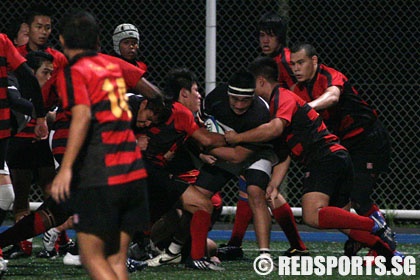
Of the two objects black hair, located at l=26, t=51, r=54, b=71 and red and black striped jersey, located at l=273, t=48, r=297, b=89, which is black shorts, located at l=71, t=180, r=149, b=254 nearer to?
black hair, located at l=26, t=51, r=54, b=71

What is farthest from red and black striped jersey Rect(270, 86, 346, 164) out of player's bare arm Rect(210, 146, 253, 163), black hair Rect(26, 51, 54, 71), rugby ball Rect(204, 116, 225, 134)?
black hair Rect(26, 51, 54, 71)

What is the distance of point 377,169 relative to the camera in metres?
8.00

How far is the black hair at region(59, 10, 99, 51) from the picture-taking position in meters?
4.96

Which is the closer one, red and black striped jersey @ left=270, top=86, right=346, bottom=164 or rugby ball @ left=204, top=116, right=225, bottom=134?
red and black striped jersey @ left=270, top=86, right=346, bottom=164

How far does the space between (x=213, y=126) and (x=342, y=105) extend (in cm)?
101

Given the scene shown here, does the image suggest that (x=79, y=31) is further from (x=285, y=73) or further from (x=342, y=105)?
(x=285, y=73)

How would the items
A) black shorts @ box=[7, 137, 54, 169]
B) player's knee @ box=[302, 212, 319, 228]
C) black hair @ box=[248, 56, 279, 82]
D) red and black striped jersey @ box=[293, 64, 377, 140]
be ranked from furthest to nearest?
black shorts @ box=[7, 137, 54, 169] → red and black striped jersey @ box=[293, 64, 377, 140] → black hair @ box=[248, 56, 279, 82] → player's knee @ box=[302, 212, 319, 228]

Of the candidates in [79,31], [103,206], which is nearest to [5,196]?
[103,206]

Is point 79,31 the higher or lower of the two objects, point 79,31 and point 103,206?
the higher

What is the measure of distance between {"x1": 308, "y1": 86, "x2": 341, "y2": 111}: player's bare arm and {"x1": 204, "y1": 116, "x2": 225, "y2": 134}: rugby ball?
0.63 meters

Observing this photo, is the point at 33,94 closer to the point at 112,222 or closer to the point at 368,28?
the point at 112,222

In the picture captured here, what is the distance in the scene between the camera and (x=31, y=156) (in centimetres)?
798

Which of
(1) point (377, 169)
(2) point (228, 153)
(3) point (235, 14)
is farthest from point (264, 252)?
(3) point (235, 14)

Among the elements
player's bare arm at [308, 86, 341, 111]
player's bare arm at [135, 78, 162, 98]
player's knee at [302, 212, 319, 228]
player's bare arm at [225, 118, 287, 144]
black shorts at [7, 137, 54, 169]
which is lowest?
player's knee at [302, 212, 319, 228]
